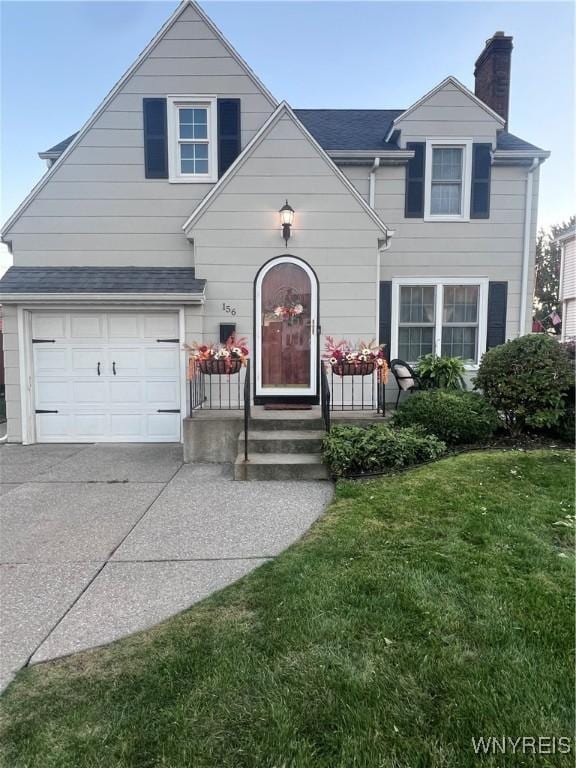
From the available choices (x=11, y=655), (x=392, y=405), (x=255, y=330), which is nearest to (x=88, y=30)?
(x=255, y=330)

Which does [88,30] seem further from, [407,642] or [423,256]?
[407,642]

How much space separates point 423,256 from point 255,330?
12.3ft

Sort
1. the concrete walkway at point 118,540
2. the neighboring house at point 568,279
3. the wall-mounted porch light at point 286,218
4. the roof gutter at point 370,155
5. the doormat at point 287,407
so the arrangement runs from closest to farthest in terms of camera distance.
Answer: the concrete walkway at point 118,540 → the wall-mounted porch light at point 286,218 → the doormat at point 287,407 → the roof gutter at point 370,155 → the neighboring house at point 568,279

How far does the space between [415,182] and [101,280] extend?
19.8ft

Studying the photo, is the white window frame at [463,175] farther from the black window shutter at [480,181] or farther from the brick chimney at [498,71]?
the brick chimney at [498,71]

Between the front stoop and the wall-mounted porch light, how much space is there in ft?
9.40

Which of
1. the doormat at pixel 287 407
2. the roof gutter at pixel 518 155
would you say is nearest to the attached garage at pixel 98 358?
the doormat at pixel 287 407

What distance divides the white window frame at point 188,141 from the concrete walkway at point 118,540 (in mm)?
4998

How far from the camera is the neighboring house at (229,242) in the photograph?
23.5ft

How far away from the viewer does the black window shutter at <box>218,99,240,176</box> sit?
7746 mm

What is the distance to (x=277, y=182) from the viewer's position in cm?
711

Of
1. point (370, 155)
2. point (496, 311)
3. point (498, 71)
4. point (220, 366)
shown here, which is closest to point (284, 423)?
A: point (220, 366)
